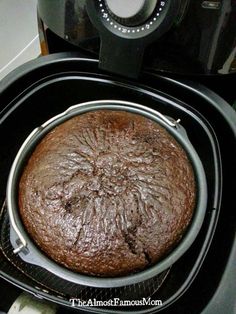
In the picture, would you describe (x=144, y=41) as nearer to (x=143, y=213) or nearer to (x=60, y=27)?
(x=60, y=27)

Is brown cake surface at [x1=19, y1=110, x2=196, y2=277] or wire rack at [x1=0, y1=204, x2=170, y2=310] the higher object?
brown cake surface at [x1=19, y1=110, x2=196, y2=277]

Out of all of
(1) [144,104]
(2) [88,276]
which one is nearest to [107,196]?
(2) [88,276]

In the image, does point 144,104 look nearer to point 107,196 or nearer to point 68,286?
point 107,196

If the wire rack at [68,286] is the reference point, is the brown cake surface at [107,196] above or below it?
above

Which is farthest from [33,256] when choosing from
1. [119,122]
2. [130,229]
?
[119,122]
